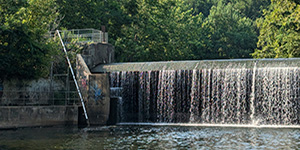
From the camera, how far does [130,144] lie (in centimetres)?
2611

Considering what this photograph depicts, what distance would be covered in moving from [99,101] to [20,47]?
7.13 meters

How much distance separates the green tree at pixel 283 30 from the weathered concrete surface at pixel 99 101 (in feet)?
62.1

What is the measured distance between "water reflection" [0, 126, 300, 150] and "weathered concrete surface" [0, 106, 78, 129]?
1.37 metres

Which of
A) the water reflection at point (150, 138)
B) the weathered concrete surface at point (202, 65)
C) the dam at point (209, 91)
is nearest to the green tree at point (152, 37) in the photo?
the weathered concrete surface at point (202, 65)

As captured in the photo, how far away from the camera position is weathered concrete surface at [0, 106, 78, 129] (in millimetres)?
34438

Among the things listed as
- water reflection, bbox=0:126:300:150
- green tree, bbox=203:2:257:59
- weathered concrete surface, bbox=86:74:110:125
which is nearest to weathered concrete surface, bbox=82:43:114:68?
weathered concrete surface, bbox=86:74:110:125

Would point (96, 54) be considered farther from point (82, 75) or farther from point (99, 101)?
point (99, 101)

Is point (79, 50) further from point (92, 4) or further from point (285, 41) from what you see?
point (285, 41)

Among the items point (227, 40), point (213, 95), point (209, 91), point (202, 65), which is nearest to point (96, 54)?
point (202, 65)

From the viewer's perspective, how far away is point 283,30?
50.0m

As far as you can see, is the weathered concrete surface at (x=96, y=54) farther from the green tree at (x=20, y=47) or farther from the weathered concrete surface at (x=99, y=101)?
the weathered concrete surface at (x=99, y=101)

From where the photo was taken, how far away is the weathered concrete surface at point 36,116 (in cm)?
3444

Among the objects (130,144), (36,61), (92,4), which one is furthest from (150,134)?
(92,4)

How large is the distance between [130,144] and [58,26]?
91.6ft
